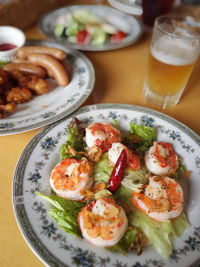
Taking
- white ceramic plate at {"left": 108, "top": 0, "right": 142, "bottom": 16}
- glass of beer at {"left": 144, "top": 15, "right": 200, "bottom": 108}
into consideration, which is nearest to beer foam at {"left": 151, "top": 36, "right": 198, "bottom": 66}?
glass of beer at {"left": 144, "top": 15, "right": 200, "bottom": 108}

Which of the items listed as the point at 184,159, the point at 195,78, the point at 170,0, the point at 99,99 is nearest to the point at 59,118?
the point at 99,99

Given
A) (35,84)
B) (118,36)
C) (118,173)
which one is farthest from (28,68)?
(118,173)

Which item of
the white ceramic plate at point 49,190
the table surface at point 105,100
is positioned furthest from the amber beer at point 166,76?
the white ceramic plate at point 49,190

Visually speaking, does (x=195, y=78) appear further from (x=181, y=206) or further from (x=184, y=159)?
(x=181, y=206)

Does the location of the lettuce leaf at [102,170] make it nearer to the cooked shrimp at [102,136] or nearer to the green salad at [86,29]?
the cooked shrimp at [102,136]

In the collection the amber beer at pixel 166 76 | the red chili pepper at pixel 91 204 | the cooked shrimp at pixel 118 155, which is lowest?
the red chili pepper at pixel 91 204

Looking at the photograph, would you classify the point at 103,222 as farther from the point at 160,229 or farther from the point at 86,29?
the point at 86,29

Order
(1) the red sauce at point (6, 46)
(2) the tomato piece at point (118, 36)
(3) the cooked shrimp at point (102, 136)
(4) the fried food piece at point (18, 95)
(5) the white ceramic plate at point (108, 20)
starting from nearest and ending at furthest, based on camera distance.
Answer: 1. (3) the cooked shrimp at point (102, 136)
2. (4) the fried food piece at point (18, 95)
3. (1) the red sauce at point (6, 46)
4. (5) the white ceramic plate at point (108, 20)
5. (2) the tomato piece at point (118, 36)
